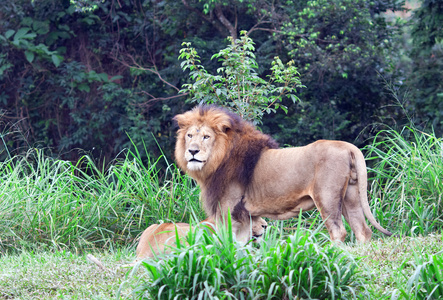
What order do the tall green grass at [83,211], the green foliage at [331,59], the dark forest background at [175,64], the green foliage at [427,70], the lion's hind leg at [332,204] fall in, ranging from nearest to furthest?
the lion's hind leg at [332,204], the tall green grass at [83,211], the green foliage at [427,70], the green foliage at [331,59], the dark forest background at [175,64]

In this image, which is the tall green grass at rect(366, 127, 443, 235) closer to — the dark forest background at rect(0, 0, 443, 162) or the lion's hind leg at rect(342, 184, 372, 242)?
the lion's hind leg at rect(342, 184, 372, 242)

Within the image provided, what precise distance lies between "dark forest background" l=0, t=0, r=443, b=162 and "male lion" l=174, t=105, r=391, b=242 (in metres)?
4.19

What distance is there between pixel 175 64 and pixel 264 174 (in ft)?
19.5

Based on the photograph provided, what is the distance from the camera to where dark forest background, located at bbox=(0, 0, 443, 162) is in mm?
9383

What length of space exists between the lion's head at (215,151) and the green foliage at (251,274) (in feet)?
4.66

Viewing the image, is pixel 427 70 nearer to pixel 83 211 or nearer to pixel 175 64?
pixel 175 64

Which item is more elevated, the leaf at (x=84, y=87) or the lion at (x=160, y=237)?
the leaf at (x=84, y=87)

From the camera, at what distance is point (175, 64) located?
33.6 feet

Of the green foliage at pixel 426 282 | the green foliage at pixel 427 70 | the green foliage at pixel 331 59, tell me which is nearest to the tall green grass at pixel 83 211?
the green foliage at pixel 426 282

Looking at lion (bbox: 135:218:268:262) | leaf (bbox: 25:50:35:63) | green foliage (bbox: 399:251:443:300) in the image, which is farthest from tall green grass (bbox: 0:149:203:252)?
leaf (bbox: 25:50:35:63)

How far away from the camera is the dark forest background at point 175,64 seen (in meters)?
9.38

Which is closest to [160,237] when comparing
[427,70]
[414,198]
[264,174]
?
[264,174]

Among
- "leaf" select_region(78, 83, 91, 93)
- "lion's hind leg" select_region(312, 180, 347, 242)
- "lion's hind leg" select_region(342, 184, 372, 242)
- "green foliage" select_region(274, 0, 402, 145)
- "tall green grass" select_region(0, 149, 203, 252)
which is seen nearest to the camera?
"lion's hind leg" select_region(312, 180, 347, 242)

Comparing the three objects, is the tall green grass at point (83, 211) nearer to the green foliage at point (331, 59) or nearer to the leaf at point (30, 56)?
the green foliage at point (331, 59)
